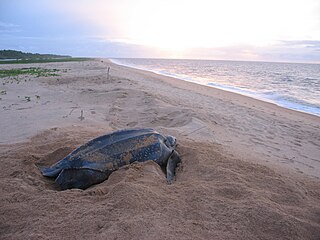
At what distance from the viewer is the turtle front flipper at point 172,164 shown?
3220 millimetres

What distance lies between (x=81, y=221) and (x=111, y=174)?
950mm

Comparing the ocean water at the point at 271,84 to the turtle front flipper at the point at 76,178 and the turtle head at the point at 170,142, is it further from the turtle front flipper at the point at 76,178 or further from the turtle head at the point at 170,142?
the turtle front flipper at the point at 76,178

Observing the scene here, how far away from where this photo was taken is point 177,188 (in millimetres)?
2850

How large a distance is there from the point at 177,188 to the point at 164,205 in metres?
0.41

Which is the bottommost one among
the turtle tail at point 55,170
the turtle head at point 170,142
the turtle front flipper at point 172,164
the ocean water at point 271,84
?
the ocean water at point 271,84

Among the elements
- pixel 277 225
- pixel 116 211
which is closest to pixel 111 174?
pixel 116 211

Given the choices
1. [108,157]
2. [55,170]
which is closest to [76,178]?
[55,170]

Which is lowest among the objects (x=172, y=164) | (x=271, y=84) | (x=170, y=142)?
(x=271, y=84)

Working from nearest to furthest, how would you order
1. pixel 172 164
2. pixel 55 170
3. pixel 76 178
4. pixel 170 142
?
pixel 76 178, pixel 55 170, pixel 172 164, pixel 170 142

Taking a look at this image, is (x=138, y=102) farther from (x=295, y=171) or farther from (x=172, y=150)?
(x=295, y=171)

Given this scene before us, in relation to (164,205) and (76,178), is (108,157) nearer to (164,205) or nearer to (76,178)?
(76,178)

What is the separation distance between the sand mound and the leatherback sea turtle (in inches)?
5.3

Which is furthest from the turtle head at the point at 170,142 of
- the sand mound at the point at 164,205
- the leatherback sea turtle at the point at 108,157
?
the sand mound at the point at 164,205

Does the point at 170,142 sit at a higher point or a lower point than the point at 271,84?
higher
